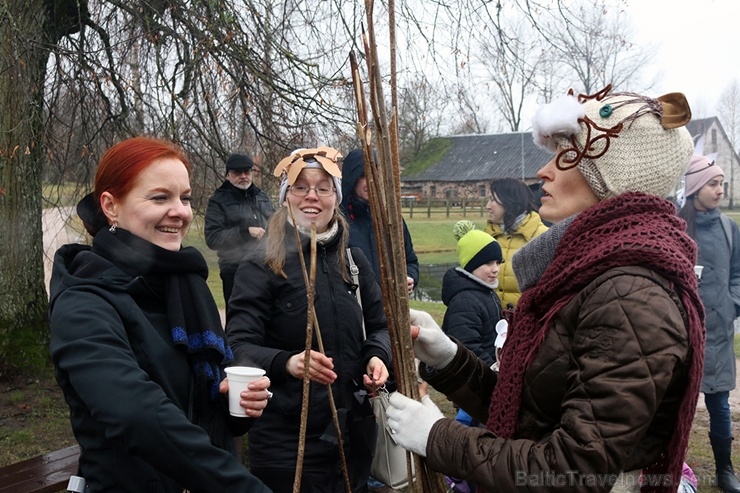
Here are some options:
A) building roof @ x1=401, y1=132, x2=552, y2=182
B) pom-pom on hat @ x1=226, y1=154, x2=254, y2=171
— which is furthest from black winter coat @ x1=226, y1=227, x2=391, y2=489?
building roof @ x1=401, y1=132, x2=552, y2=182

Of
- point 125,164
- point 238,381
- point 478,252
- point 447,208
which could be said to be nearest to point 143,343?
point 238,381

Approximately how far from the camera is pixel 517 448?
4.77ft

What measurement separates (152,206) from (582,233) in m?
1.10

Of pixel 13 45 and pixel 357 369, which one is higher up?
pixel 13 45

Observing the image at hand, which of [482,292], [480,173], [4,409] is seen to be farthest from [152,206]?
[480,173]

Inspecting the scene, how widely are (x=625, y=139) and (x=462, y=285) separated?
251cm

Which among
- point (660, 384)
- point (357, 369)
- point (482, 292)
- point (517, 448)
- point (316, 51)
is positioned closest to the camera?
point (660, 384)

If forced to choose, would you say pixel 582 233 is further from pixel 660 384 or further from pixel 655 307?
pixel 660 384

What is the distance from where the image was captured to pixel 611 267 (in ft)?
4.77

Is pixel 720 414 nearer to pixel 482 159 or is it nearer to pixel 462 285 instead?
pixel 462 285

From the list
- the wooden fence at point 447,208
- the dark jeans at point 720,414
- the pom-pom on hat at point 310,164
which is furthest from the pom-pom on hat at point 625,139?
the wooden fence at point 447,208

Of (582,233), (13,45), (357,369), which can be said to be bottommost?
(357,369)

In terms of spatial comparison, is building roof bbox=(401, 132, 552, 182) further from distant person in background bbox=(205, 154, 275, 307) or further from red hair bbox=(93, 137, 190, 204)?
red hair bbox=(93, 137, 190, 204)

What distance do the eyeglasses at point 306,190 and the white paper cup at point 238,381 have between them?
1.09m
